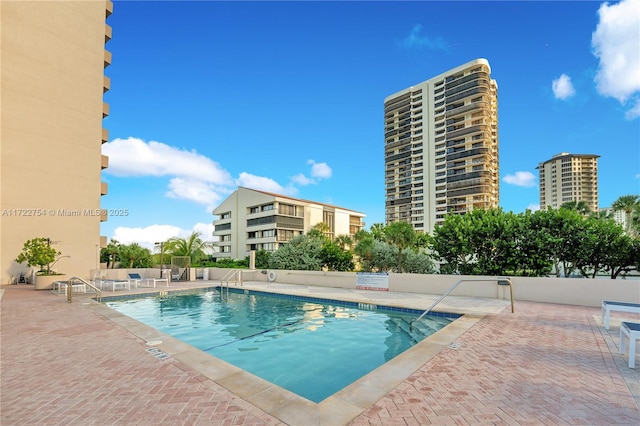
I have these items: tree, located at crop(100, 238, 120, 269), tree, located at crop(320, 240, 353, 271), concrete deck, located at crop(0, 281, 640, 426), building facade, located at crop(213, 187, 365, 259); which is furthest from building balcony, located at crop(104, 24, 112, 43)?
building facade, located at crop(213, 187, 365, 259)

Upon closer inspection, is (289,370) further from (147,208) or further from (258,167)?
(258,167)

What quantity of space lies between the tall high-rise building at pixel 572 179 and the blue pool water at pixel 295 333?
137430mm

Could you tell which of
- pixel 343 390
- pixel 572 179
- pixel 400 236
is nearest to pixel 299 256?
pixel 400 236

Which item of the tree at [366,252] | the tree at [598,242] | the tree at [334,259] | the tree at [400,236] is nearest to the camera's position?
the tree at [598,242]

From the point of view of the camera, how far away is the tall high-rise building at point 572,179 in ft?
397

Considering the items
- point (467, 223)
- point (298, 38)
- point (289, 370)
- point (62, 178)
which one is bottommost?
point (289, 370)

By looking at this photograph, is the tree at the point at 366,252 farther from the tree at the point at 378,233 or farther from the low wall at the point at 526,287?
the low wall at the point at 526,287

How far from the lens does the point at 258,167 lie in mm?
52500

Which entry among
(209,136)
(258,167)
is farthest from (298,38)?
(258,167)

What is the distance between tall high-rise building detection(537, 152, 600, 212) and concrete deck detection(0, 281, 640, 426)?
140 metres

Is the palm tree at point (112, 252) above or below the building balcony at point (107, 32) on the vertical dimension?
below

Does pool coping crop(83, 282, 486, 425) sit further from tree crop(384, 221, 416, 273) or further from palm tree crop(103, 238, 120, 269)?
palm tree crop(103, 238, 120, 269)

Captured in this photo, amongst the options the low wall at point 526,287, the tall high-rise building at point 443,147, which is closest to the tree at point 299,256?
the low wall at point 526,287

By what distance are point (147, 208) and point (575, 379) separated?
95.6 feet
